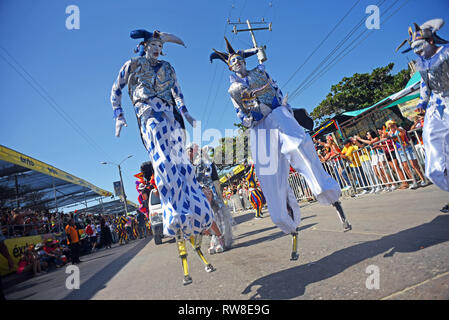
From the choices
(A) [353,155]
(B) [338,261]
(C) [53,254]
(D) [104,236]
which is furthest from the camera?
(D) [104,236]

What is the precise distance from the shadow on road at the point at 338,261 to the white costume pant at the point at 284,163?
0.51m

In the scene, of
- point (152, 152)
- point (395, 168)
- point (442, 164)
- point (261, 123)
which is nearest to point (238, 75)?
point (261, 123)

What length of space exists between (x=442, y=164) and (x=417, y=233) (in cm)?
108

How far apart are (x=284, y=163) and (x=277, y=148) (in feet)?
0.63

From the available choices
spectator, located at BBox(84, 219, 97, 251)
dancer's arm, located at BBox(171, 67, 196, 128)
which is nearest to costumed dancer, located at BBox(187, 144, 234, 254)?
dancer's arm, located at BBox(171, 67, 196, 128)

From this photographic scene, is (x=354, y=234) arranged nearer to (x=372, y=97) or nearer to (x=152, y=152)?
(x=152, y=152)

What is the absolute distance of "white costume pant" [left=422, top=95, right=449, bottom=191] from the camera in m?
3.15

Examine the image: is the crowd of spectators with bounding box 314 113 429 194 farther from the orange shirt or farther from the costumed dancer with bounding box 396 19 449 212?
the orange shirt

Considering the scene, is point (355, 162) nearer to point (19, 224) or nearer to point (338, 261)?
point (338, 261)

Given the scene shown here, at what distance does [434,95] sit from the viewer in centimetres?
345

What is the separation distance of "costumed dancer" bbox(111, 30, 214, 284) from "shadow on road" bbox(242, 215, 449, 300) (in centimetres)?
86

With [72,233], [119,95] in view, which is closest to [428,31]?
[119,95]

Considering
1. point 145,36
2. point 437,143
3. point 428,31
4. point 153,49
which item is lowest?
point 437,143
